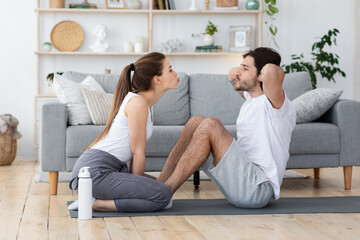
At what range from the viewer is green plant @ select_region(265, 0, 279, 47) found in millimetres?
6215

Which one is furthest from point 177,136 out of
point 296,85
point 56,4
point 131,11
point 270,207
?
point 56,4

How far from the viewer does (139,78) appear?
3.23 metres

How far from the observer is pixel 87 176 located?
2906 millimetres

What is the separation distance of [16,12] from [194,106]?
2598 mm

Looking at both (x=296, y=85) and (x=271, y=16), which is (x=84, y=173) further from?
(x=271, y=16)

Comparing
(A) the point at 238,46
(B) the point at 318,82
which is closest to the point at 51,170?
(A) the point at 238,46

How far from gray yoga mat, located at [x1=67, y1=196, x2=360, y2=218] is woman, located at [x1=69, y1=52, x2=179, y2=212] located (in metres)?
0.06

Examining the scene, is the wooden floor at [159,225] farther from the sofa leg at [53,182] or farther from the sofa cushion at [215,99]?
the sofa cushion at [215,99]

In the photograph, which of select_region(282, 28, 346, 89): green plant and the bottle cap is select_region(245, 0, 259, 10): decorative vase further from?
the bottle cap

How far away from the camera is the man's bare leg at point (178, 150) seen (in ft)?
10.9

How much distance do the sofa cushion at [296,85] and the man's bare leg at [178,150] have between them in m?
1.55

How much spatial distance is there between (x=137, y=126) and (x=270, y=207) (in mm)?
872

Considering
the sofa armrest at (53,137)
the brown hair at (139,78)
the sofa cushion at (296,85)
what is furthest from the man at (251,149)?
the sofa cushion at (296,85)

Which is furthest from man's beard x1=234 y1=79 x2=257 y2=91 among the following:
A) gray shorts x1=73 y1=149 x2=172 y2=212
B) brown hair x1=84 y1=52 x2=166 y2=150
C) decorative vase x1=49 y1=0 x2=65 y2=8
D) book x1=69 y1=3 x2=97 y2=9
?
decorative vase x1=49 y1=0 x2=65 y2=8
